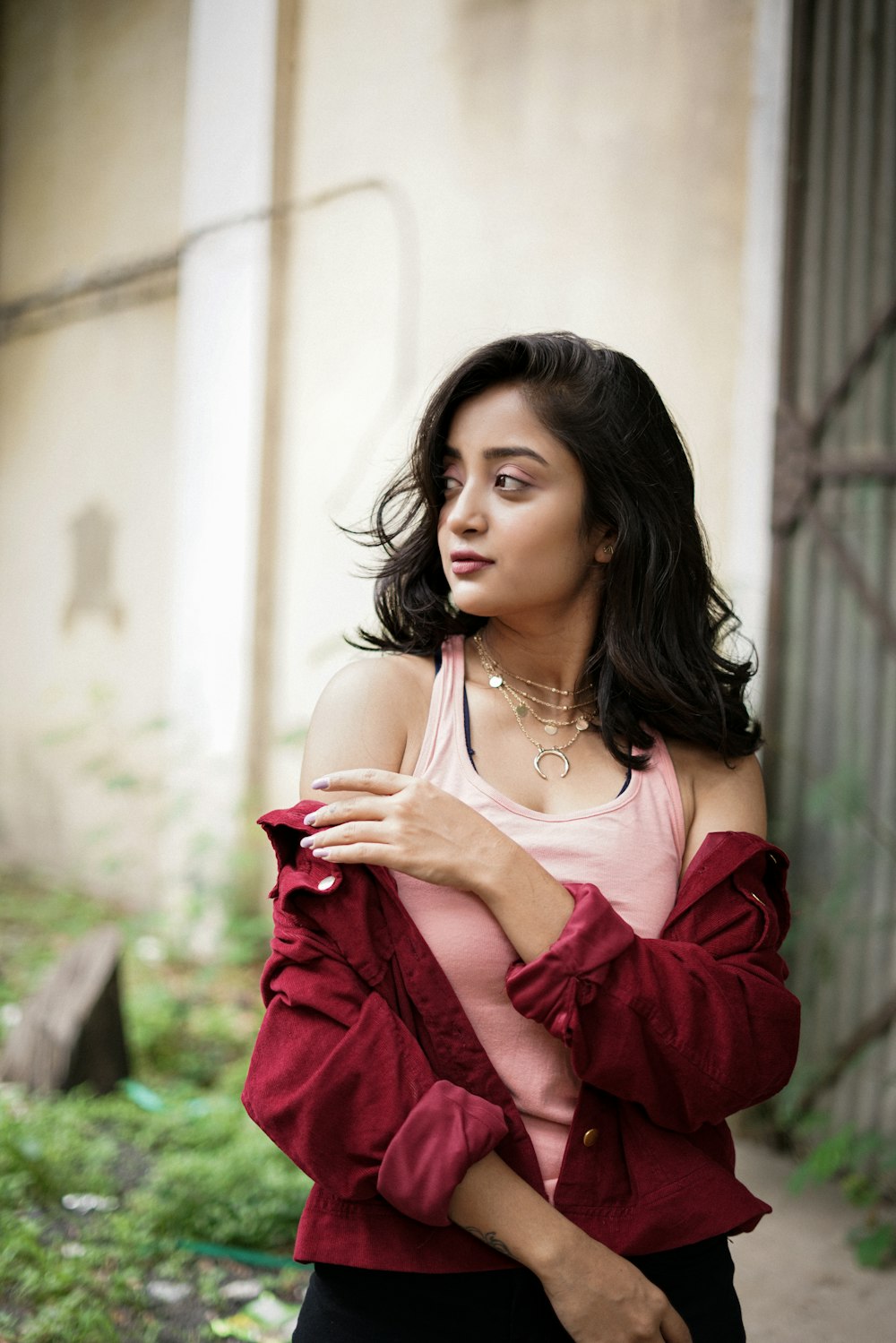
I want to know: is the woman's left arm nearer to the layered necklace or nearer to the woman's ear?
the layered necklace

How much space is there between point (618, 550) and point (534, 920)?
0.57 metres

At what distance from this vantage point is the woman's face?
172cm

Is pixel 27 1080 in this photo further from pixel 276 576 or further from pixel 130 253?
pixel 130 253

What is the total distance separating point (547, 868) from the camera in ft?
5.53

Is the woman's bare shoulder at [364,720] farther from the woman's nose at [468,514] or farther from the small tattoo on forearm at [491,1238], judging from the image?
the small tattoo on forearm at [491,1238]

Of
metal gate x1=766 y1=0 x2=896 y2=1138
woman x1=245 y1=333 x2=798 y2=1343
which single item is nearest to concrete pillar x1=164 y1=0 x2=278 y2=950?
metal gate x1=766 y1=0 x2=896 y2=1138

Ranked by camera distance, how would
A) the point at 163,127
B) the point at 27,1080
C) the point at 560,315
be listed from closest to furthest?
the point at 27,1080, the point at 560,315, the point at 163,127

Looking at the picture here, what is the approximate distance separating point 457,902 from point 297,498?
4692 mm

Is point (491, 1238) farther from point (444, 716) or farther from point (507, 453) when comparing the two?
point (507, 453)

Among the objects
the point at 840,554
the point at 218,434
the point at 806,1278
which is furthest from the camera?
the point at 218,434

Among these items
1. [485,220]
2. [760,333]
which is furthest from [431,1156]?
[485,220]

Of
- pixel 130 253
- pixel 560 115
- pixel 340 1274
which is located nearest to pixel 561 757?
pixel 340 1274

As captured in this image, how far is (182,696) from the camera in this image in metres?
6.51

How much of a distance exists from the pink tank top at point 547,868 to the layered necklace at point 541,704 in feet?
0.19
